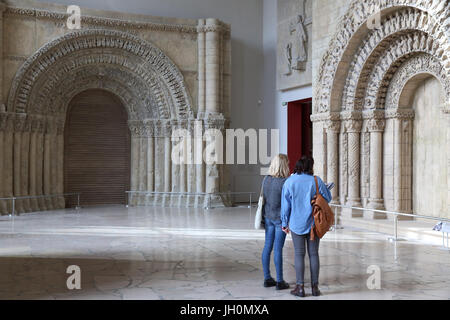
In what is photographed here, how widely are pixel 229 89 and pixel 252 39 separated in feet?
10.2

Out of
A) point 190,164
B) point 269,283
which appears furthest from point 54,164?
point 269,283

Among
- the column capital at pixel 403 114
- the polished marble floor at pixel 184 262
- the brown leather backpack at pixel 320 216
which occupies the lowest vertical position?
the polished marble floor at pixel 184 262

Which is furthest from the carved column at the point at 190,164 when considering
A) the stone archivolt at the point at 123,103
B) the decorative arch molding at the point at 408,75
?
the decorative arch molding at the point at 408,75

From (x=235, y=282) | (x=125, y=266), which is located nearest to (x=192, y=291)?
(x=235, y=282)

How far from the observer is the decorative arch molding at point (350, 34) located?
865 cm

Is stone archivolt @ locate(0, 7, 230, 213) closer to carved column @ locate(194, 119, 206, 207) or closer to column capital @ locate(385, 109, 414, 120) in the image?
carved column @ locate(194, 119, 206, 207)

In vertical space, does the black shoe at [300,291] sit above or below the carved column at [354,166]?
below

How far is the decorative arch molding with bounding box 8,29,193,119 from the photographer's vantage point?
14.6 meters

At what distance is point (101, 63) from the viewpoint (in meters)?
15.9

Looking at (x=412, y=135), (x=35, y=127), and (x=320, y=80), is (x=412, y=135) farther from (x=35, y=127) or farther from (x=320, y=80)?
(x=35, y=127)

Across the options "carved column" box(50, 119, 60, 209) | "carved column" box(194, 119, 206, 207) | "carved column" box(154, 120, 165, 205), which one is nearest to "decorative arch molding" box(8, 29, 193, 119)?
"carved column" box(194, 119, 206, 207)

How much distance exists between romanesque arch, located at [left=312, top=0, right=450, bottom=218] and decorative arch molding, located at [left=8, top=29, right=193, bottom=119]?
19.6 feet

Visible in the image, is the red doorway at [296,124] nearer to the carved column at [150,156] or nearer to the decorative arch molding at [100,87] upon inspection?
the decorative arch molding at [100,87]

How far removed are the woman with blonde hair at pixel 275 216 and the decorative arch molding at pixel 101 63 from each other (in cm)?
1092
